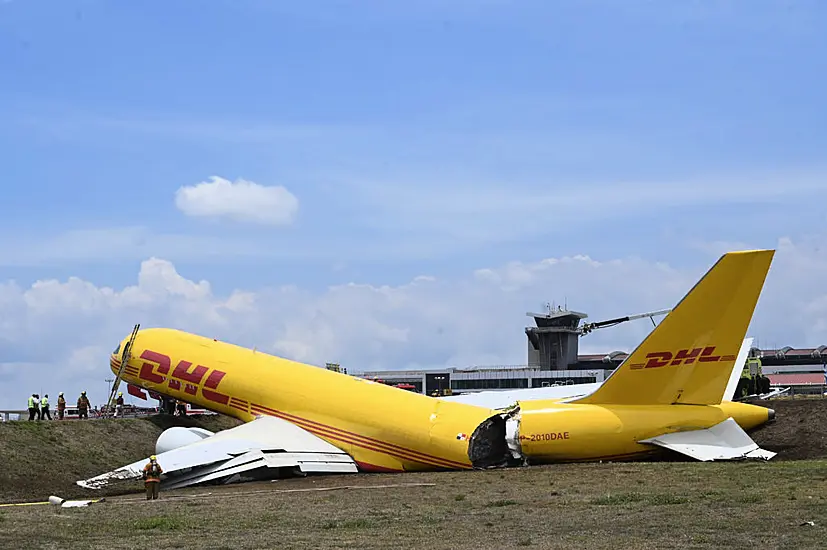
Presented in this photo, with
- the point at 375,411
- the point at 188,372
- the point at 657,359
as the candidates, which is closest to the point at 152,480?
the point at 375,411

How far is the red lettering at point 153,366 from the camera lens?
129ft

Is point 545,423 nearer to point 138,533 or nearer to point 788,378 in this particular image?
point 138,533

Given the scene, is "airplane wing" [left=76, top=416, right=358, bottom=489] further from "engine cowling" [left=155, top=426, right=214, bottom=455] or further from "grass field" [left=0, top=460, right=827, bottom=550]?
"grass field" [left=0, top=460, right=827, bottom=550]

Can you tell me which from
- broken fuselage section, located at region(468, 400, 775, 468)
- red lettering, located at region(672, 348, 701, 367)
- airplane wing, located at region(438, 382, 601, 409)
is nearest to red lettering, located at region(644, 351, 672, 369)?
red lettering, located at region(672, 348, 701, 367)

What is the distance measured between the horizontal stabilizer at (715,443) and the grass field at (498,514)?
0.91 m

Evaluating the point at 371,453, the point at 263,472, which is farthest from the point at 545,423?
the point at 263,472

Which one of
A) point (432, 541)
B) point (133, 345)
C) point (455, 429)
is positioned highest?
point (133, 345)

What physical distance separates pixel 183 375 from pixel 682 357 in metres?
19.3

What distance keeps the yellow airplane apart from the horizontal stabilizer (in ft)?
0.10

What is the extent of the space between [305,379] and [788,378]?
9251 centimetres

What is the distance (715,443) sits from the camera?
27.5 meters

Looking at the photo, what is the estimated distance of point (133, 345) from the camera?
1612 inches

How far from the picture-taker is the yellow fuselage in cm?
2777

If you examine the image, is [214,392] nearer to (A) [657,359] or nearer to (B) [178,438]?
(B) [178,438]
